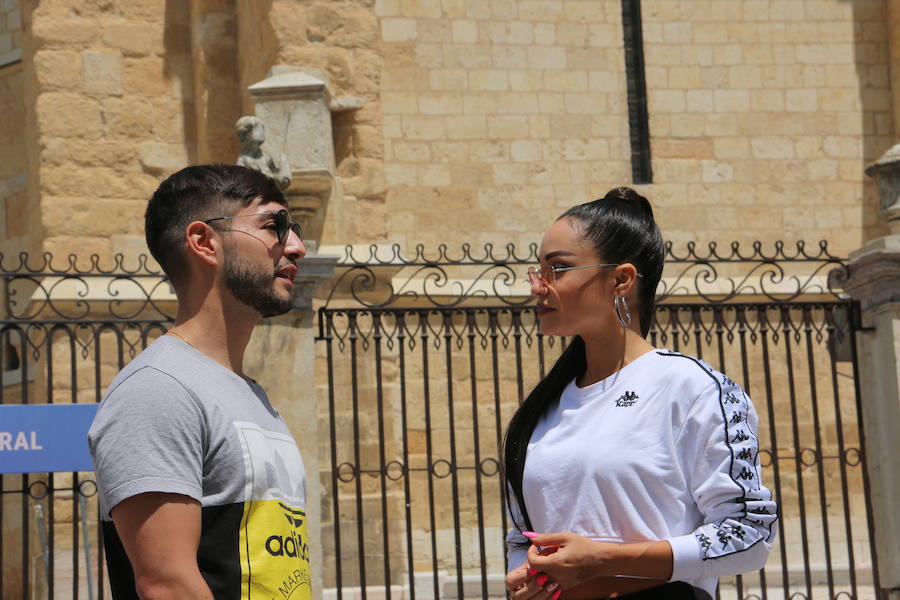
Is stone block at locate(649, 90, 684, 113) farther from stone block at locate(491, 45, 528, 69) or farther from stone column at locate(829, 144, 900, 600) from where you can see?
stone column at locate(829, 144, 900, 600)

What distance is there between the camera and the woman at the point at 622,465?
2.40 m

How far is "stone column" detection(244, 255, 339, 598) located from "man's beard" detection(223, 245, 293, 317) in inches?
163

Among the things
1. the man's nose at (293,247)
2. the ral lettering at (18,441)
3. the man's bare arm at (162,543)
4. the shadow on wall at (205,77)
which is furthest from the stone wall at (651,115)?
the man's bare arm at (162,543)

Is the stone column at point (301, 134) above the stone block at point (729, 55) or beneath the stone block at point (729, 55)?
beneath

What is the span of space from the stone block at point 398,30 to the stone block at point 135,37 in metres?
2.16

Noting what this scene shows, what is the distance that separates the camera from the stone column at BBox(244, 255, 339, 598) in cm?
654

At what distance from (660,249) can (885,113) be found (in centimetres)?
1100

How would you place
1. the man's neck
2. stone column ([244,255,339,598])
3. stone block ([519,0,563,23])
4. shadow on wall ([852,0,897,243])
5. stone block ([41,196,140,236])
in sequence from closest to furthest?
the man's neck < stone column ([244,255,339,598]) < stone block ([41,196,140,236]) < stone block ([519,0,563,23]) < shadow on wall ([852,0,897,243])

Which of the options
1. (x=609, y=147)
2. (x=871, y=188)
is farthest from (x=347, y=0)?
(x=871, y=188)

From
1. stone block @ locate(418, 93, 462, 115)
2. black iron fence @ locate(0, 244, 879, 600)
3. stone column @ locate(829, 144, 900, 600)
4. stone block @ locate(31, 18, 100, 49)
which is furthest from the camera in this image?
stone block @ locate(418, 93, 462, 115)

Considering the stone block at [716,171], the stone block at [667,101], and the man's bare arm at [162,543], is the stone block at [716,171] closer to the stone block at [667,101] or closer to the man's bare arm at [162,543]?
the stone block at [667,101]

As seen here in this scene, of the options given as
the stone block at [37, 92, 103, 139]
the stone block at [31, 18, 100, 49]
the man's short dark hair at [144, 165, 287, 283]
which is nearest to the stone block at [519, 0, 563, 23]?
the stone block at [31, 18, 100, 49]

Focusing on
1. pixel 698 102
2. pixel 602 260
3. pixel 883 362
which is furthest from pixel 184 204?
pixel 698 102

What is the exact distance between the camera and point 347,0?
9.96 meters
